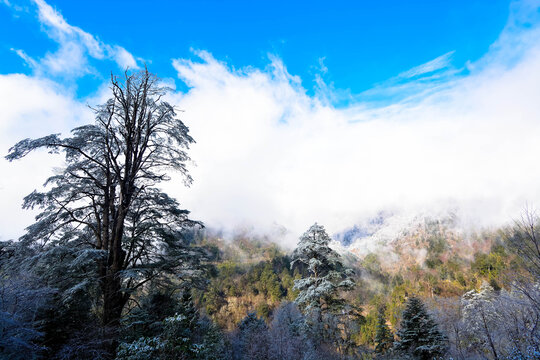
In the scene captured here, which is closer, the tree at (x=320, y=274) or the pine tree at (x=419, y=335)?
the tree at (x=320, y=274)

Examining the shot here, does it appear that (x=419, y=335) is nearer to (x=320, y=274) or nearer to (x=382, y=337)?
(x=320, y=274)

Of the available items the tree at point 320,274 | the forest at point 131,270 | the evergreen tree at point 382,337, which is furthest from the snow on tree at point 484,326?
the evergreen tree at point 382,337

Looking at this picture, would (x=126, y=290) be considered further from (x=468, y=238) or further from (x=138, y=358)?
(x=468, y=238)

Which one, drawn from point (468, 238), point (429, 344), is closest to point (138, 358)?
point (429, 344)

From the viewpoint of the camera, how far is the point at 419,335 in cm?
1972

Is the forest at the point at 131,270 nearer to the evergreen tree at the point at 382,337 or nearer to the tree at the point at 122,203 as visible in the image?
the tree at the point at 122,203

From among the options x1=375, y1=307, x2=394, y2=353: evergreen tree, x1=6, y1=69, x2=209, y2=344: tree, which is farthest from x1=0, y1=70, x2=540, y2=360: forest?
x1=375, y1=307, x2=394, y2=353: evergreen tree

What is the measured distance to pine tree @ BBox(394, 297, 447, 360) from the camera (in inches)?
729

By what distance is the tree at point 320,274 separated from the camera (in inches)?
581

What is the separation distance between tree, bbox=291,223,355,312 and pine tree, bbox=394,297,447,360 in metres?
9.01

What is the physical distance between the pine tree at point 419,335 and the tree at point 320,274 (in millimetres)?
9013

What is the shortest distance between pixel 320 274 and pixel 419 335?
11.1 meters

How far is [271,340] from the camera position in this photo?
47.6ft

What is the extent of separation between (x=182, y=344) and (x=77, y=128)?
8761mm
